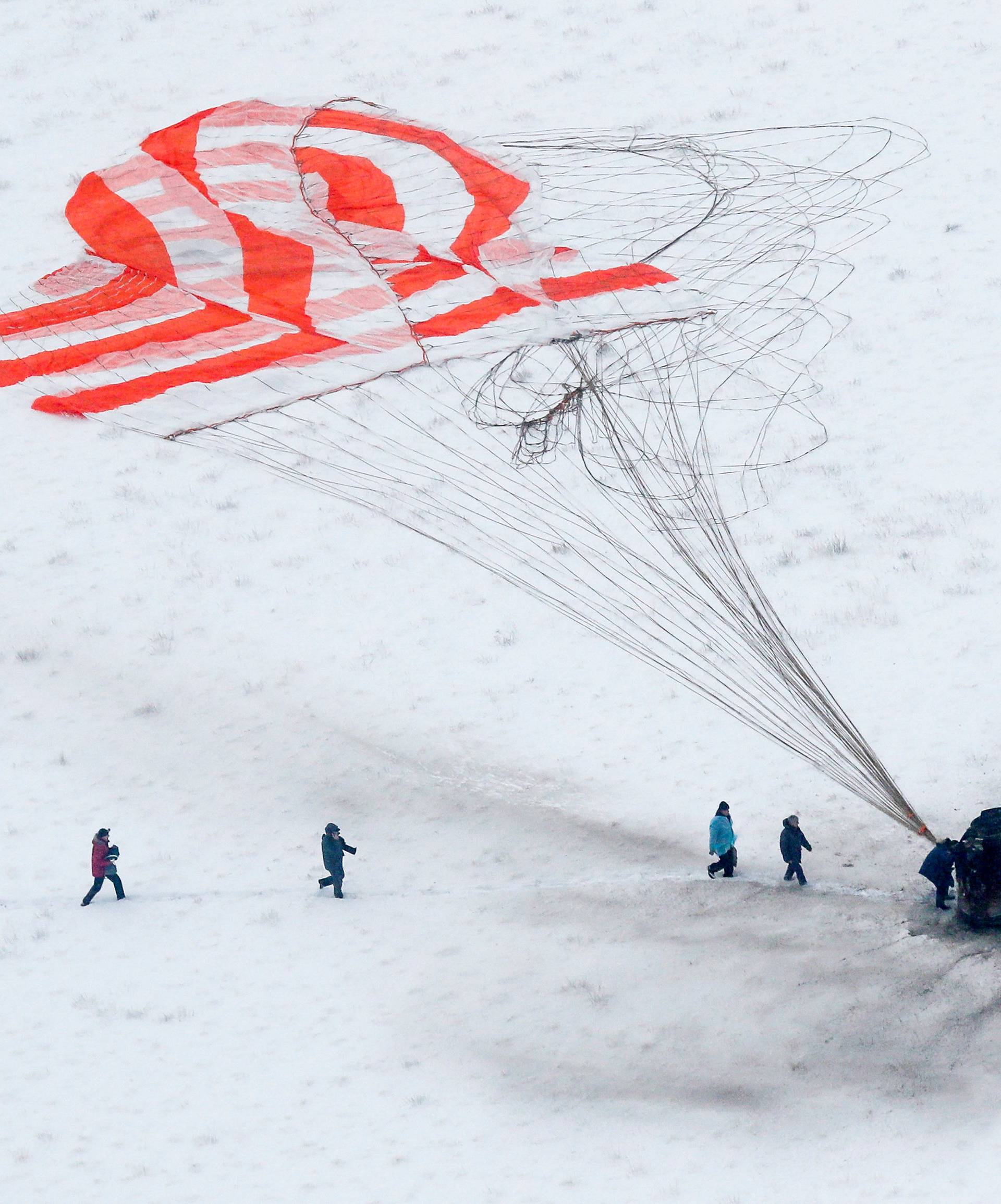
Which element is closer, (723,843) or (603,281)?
(723,843)

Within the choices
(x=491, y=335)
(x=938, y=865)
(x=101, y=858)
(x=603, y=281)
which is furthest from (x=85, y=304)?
(x=938, y=865)

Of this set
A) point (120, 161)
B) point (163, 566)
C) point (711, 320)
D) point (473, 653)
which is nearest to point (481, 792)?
point (473, 653)

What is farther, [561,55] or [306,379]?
[561,55]

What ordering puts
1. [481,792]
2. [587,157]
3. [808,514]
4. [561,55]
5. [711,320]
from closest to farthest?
[481,792] → [808,514] → [711,320] → [587,157] → [561,55]

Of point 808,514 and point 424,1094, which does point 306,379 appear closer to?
point 808,514

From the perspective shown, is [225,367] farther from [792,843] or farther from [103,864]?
[792,843]

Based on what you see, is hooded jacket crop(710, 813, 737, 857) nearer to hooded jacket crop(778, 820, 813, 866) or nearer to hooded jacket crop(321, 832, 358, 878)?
hooded jacket crop(778, 820, 813, 866)

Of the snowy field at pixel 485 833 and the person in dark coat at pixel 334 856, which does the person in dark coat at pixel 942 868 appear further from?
the person in dark coat at pixel 334 856
